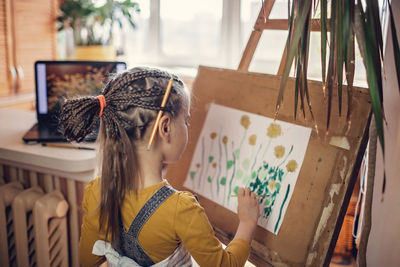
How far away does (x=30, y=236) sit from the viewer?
1.51 metres

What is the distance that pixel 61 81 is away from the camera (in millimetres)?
1562

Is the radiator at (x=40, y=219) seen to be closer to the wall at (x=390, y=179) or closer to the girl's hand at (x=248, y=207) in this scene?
the girl's hand at (x=248, y=207)

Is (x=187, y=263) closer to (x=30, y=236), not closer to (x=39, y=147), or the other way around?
(x=39, y=147)

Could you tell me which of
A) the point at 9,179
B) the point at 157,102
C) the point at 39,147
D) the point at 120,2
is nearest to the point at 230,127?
the point at 157,102

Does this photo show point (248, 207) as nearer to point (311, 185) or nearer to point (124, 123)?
point (311, 185)

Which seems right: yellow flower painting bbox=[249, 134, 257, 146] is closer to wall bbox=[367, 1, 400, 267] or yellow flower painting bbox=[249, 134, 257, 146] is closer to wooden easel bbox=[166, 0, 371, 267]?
wooden easel bbox=[166, 0, 371, 267]

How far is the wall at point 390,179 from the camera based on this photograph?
3.50 ft

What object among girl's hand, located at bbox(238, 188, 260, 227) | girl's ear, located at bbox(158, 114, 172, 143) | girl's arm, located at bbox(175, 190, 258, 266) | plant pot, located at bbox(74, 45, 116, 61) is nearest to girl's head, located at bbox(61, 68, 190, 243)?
girl's ear, located at bbox(158, 114, 172, 143)

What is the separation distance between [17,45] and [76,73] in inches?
46.4

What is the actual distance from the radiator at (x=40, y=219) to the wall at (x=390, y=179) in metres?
1.02

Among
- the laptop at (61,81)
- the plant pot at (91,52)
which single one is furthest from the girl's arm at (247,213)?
the plant pot at (91,52)

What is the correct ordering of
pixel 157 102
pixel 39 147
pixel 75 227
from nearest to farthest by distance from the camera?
pixel 157 102, pixel 39 147, pixel 75 227

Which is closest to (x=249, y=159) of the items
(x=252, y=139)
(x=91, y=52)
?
(x=252, y=139)

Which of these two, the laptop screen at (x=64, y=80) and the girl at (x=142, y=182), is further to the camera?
the laptop screen at (x=64, y=80)
